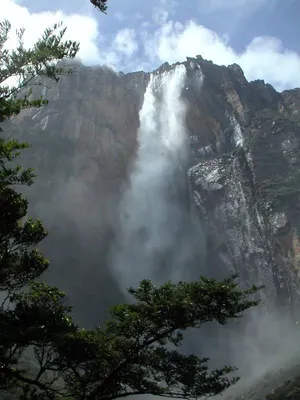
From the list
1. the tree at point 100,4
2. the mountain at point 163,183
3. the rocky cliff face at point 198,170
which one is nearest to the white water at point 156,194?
the mountain at point 163,183

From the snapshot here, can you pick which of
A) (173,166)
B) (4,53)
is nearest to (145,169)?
(173,166)

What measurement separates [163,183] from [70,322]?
120 feet

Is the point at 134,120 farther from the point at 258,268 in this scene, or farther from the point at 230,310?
the point at 230,310

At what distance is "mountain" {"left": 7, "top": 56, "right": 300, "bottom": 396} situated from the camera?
37.2 m

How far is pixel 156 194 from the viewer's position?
44.1 meters

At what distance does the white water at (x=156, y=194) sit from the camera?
132 feet

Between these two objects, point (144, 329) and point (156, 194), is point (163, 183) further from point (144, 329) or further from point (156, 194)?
point (144, 329)

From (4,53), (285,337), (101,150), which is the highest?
(101,150)

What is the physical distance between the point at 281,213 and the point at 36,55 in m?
32.2

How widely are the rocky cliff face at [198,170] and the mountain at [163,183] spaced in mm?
121

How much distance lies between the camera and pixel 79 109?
4538 cm

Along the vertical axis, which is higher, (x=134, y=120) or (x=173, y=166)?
(x=134, y=120)

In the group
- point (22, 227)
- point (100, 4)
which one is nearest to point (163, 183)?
point (22, 227)

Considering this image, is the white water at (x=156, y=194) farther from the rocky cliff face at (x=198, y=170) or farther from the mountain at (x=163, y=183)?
the rocky cliff face at (x=198, y=170)
